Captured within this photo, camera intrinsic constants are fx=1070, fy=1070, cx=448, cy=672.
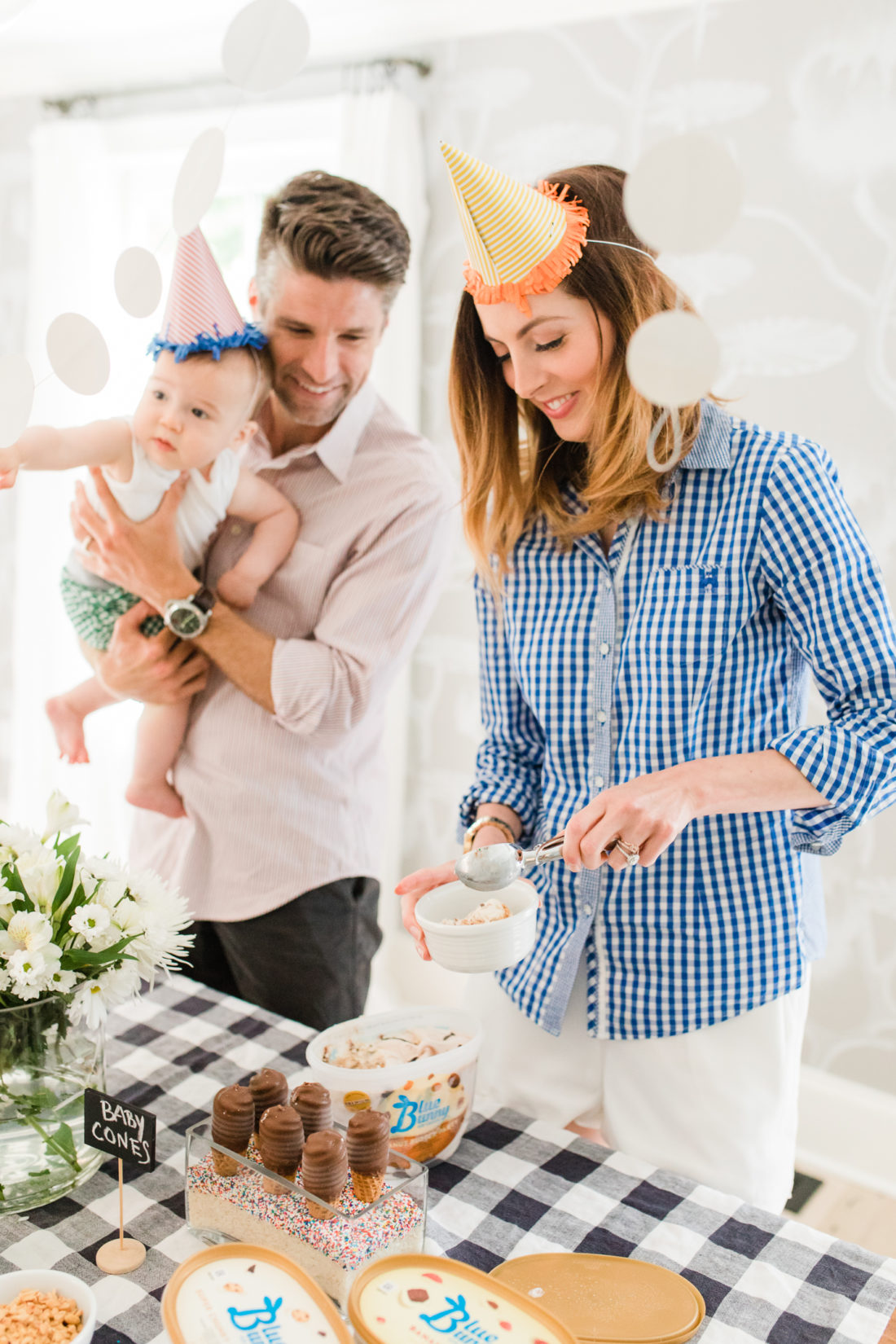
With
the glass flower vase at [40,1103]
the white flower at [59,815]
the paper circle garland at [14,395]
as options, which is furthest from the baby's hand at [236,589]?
the glass flower vase at [40,1103]

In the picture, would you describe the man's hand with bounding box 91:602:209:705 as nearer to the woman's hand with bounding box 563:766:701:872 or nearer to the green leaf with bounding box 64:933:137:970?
the green leaf with bounding box 64:933:137:970

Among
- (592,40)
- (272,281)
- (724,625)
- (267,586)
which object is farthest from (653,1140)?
(592,40)

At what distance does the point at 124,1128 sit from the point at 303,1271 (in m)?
0.23

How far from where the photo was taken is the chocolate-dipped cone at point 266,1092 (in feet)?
3.53

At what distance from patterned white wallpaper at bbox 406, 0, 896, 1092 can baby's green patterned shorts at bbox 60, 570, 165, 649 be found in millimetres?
1570

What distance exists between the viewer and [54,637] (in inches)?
140

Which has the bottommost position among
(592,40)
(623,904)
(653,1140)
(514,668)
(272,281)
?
(653,1140)

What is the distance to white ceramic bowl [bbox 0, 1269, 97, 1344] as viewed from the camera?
869 millimetres

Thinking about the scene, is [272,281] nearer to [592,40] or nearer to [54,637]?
[592,40]

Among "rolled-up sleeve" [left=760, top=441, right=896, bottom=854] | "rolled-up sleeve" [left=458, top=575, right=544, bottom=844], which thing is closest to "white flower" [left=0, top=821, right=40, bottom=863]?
"rolled-up sleeve" [left=458, top=575, right=544, bottom=844]

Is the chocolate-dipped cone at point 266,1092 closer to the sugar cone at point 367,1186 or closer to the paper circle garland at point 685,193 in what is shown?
the sugar cone at point 367,1186

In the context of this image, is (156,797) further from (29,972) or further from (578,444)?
(578,444)

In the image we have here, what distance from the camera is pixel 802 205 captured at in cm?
245

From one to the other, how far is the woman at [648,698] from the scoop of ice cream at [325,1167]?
25 centimetres
